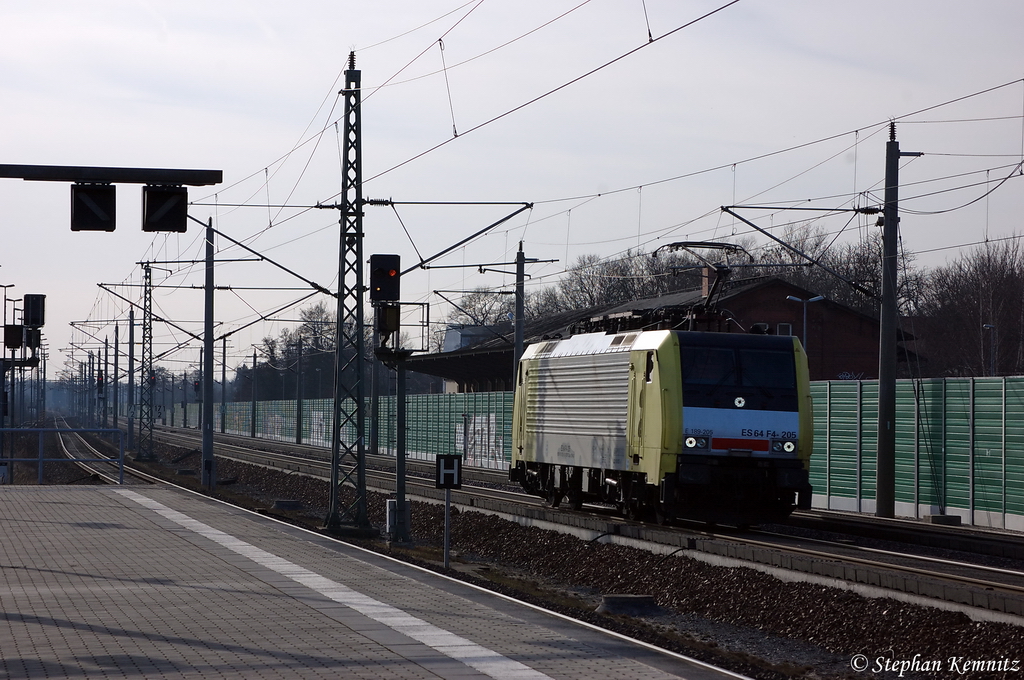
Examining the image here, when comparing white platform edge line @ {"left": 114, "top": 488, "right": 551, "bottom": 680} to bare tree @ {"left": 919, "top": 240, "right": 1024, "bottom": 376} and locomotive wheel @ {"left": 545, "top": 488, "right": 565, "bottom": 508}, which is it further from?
bare tree @ {"left": 919, "top": 240, "right": 1024, "bottom": 376}

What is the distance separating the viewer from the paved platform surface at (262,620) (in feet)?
30.6

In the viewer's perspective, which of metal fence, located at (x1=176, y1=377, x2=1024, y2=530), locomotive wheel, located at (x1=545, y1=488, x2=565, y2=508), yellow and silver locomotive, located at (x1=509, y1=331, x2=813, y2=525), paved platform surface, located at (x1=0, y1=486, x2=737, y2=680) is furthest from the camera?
locomotive wheel, located at (x1=545, y1=488, x2=565, y2=508)

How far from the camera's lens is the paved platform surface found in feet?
30.6

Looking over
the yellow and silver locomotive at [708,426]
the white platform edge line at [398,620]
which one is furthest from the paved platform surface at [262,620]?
the yellow and silver locomotive at [708,426]

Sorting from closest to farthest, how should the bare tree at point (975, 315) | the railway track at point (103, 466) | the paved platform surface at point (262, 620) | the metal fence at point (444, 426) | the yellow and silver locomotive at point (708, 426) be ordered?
1. the paved platform surface at point (262, 620)
2. the yellow and silver locomotive at point (708, 426)
3. the railway track at point (103, 466)
4. the metal fence at point (444, 426)
5. the bare tree at point (975, 315)

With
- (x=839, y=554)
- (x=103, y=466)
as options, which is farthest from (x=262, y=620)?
(x=103, y=466)

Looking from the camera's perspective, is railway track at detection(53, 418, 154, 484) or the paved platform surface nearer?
the paved platform surface

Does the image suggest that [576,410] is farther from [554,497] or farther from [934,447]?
[934,447]

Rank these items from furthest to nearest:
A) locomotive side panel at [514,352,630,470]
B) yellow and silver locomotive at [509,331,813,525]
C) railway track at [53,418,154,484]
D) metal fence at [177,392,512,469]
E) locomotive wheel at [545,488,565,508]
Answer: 1. metal fence at [177,392,512,469]
2. railway track at [53,418,154,484]
3. locomotive wheel at [545,488,565,508]
4. locomotive side panel at [514,352,630,470]
5. yellow and silver locomotive at [509,331,813,525]

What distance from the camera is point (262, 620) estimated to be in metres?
11.4

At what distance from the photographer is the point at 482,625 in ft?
37.8

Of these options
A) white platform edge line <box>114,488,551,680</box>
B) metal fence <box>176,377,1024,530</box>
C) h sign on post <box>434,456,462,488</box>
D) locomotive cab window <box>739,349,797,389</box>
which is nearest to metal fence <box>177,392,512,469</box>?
metal fence <box>176,377,1024,530</box>

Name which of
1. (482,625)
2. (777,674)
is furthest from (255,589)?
(777,674)

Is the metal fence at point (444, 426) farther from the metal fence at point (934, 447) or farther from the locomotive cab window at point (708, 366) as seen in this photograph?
the locomotive cab window at point (708, 366)
